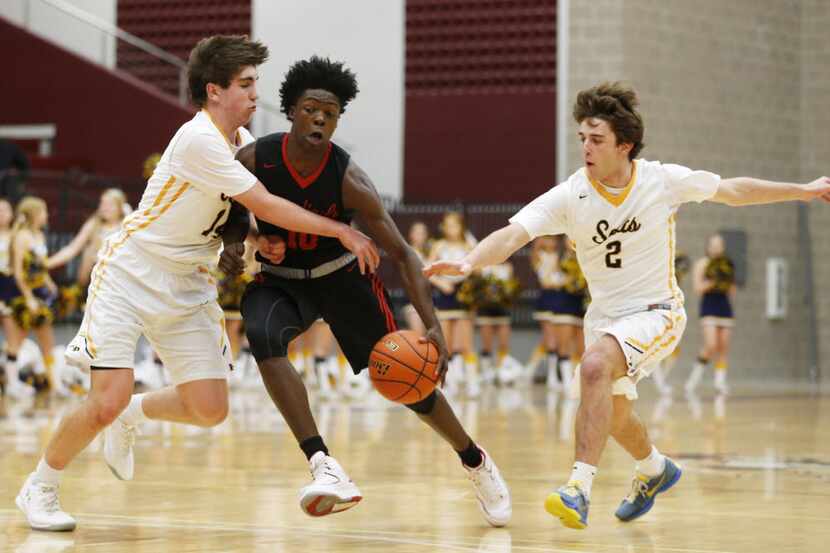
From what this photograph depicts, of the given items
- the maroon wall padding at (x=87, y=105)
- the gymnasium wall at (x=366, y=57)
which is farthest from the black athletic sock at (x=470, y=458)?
the maroon wall padding at (x=87, y=105)

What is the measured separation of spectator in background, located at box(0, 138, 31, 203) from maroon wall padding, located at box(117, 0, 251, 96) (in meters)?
4.88

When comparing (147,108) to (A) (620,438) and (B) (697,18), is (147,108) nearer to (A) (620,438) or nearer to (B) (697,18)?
(B) (697,18)

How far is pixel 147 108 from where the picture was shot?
24.7 m

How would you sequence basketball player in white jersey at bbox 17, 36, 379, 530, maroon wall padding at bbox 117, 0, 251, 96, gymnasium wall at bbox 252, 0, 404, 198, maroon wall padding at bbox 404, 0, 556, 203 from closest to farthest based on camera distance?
basketball player in white jersey at bbox 17, 36, 379, 530 < maroon wall padding at bbox 404, 0, 556, 203 < gymnasium wall at bbox 252, 0, 404, 198 < maroon wall padding at bbox 117, 0, 251, 96

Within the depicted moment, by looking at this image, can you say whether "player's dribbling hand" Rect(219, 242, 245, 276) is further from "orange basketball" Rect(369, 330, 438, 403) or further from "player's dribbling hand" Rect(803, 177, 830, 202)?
"player's dribbling hand" Rect(803, 177, 830, 202)

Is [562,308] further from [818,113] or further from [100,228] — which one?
[818,113]

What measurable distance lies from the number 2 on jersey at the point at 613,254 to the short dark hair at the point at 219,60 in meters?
1.64

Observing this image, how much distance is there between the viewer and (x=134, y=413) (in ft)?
20.8

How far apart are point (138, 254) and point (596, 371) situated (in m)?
1.90

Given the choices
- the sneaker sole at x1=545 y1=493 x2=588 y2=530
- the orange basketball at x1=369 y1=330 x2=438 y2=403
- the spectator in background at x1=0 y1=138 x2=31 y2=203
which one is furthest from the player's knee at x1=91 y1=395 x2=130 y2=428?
the spectator in background at x1=0 y1=138 x2=31 y2=203

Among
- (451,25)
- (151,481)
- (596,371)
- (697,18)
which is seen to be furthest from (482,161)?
(596,371)

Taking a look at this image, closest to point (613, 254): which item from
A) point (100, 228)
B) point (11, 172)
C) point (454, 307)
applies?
point (100, 228)

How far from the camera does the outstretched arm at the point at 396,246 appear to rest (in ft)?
18.4

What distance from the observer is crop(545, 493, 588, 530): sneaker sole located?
532cm
